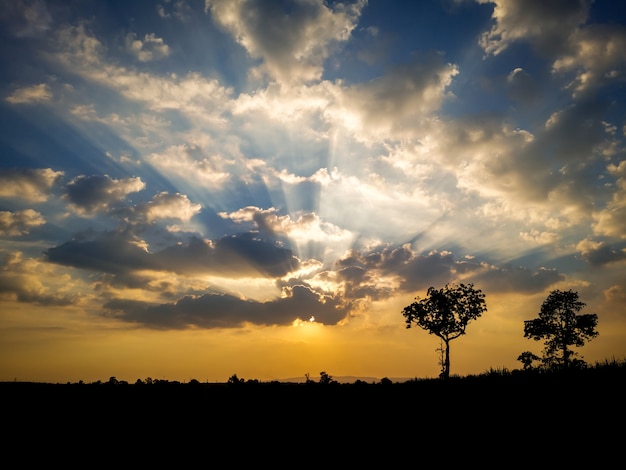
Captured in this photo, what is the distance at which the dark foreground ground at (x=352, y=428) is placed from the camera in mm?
9844

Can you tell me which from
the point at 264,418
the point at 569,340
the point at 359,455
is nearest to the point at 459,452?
the point at 359,455

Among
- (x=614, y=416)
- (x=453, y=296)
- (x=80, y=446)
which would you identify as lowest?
(x=80, y=446)

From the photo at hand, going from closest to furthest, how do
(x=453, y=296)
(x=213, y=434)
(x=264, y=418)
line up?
(x=213, y=434), (x=264, y=418), (x=453, y=296)

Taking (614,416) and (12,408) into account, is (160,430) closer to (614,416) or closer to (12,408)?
(12,408)

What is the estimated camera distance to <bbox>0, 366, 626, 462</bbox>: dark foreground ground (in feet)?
32.3

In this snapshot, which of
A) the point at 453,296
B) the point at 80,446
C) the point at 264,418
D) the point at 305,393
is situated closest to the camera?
the point at 80,446

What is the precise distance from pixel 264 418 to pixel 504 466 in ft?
27.8

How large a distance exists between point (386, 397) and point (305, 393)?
450cm

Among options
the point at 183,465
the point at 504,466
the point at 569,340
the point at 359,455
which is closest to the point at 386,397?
the point at 359,455

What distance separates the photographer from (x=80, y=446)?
36.9 feet

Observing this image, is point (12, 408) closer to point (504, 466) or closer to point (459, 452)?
point (459, 452)

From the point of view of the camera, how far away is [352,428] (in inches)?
503

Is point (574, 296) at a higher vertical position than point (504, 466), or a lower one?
higher

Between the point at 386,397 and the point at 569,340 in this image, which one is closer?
the point at 386,397
